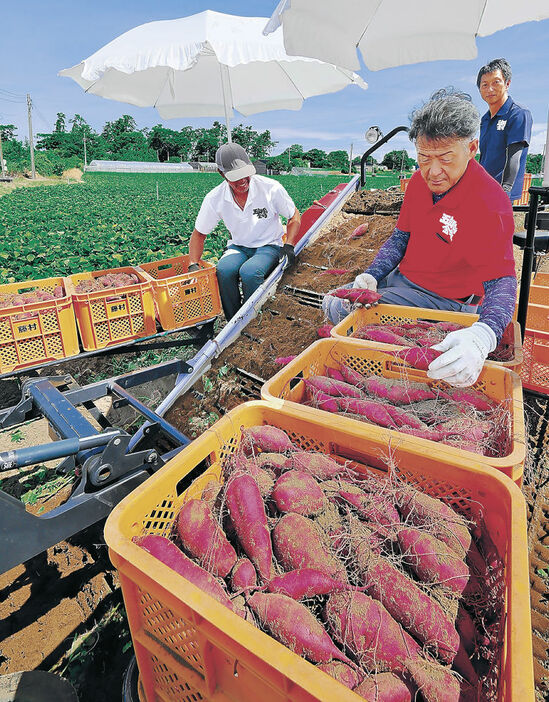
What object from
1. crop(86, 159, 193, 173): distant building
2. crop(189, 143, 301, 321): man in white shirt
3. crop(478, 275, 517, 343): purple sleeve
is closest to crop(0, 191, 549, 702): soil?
crop(189, 143, 301, 321): man in white shirt

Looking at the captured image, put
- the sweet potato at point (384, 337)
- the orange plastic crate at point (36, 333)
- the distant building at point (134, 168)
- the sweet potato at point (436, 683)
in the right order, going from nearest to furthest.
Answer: the sweet potato at point (436, 683) < the sweet potato at point (384, 337) < the orange plastic crate at point (36, 333) < the distant building at point (134, 168)

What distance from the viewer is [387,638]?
34.8 inches

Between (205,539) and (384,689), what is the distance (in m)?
0.51

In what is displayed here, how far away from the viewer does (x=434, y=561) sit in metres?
1.02

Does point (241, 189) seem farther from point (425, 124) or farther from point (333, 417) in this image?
point (333, 417)

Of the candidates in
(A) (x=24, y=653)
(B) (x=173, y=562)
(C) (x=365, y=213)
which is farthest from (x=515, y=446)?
(C) (x=365, y=213)

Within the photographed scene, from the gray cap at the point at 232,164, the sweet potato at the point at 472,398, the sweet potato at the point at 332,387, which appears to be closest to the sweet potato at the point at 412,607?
the sweet potato at the point at 332,387

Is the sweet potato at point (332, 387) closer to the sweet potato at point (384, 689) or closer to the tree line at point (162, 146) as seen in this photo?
the sweet potato at point (384, 689)

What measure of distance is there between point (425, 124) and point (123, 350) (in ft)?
9.44

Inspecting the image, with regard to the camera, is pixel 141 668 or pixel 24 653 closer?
pixel 141 668

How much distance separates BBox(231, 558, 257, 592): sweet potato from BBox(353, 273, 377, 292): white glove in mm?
1875

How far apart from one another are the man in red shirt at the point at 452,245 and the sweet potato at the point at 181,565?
3.51 feet

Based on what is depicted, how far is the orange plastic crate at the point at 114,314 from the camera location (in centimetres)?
341

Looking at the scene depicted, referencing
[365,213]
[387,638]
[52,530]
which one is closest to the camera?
[387,638]
